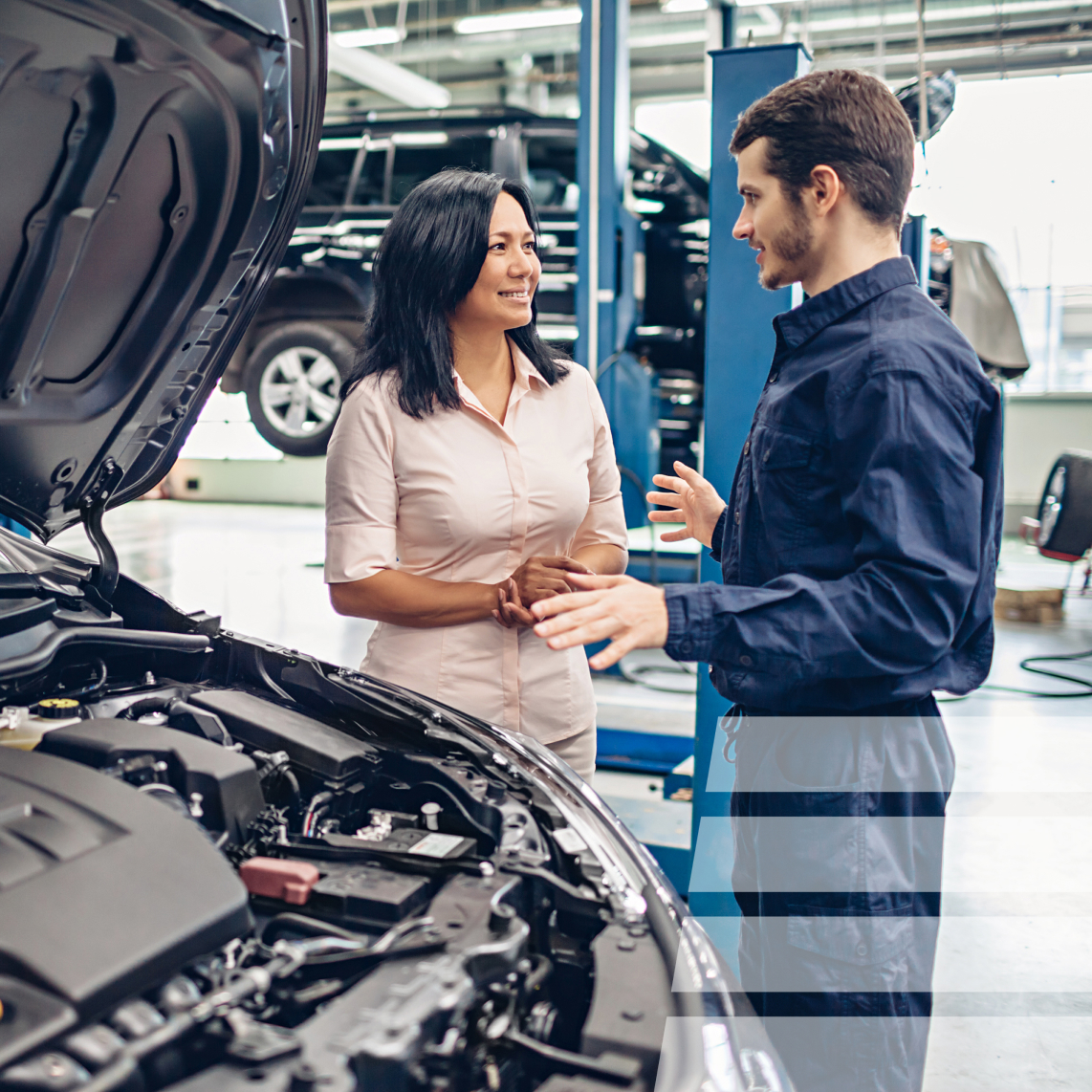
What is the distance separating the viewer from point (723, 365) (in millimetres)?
2186

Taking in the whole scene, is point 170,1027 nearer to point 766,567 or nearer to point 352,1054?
point 352,1054

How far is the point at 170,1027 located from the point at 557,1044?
1.17ft

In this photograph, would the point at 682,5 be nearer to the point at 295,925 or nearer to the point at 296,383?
the point at 296,383

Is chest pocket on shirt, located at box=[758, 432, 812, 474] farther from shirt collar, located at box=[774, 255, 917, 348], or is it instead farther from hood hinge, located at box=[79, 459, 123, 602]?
hood hinge, located at box=[79, 459, 123, 602]

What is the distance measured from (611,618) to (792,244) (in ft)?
1.71

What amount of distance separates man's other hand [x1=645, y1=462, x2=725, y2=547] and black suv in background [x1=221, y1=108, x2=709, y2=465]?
2.81 metres

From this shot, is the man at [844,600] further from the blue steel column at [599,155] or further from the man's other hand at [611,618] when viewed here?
the blue steel column at [599,155]

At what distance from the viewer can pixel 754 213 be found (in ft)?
4.01

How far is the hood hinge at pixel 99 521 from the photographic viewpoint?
1574 mm

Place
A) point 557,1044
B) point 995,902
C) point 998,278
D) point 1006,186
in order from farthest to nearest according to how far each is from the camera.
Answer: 1. point 1006,186
2. point 998,278
3. point 995,902
4. point 557,1044

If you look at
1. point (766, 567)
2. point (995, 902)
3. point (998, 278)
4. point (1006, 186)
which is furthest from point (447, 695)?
point (1006, 186)

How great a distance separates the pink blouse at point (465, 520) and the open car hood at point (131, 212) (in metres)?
0.27

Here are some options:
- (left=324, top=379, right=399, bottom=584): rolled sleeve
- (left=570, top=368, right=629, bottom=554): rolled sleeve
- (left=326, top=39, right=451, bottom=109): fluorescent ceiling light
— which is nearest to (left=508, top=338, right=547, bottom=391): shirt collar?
(left=570, top=368, right=629, bottom=554): rolled sleeve

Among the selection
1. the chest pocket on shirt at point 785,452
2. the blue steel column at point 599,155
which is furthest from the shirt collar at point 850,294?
the blue steel column at point 599,155
